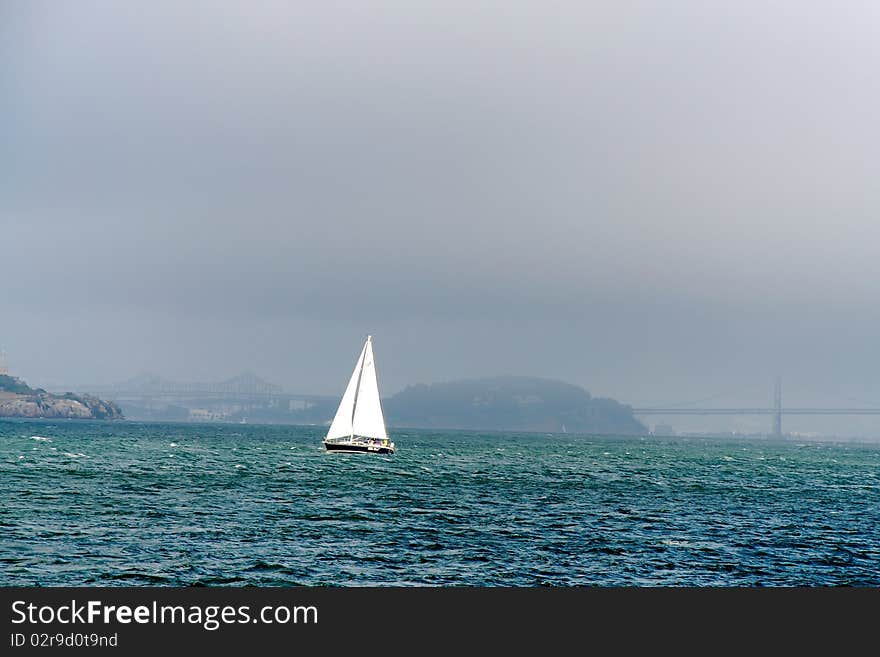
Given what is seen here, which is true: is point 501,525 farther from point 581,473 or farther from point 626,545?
point 581,473

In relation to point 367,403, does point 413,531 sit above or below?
below

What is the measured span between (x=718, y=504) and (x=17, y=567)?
51.2m

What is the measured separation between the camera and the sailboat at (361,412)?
4892 inches

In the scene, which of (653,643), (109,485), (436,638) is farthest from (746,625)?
(109,485)

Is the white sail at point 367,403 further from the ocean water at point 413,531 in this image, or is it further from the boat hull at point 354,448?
the ocean water at point 413,531

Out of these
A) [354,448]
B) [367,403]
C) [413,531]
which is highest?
[367,403]

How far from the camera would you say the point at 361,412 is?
409ft

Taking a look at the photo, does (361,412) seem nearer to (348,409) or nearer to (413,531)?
(348,409)

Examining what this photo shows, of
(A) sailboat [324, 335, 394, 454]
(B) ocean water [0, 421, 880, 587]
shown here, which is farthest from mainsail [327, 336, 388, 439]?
(B) ocean water [0, 421, 880, 587]

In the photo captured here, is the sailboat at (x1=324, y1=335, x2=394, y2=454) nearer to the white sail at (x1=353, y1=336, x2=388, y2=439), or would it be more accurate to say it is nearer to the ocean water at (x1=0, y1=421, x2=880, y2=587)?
the white sail at (x1=353, y1=336, x2=388, y2=439)

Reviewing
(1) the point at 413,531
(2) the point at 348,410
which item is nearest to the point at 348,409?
(2) the point at 348,410

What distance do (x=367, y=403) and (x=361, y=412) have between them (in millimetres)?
1483

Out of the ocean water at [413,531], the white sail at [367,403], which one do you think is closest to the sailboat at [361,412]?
the white sail at [367,403]

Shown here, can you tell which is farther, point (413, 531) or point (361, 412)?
point (361, 412)
